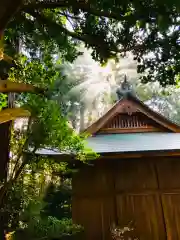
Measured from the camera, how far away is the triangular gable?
7848 mm

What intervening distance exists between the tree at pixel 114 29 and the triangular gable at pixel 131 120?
11.9 feet

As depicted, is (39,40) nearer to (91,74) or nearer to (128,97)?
(128,97)

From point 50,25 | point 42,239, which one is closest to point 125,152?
point 42,239

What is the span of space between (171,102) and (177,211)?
21557mm

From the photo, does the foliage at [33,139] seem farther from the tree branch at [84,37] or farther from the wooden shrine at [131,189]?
the wooden shrine at [131,189]

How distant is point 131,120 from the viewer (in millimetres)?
8109

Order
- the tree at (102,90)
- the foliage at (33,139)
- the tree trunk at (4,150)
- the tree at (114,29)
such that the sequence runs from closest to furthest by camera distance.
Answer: the tree at (114,29), the tree trunk at (4,150), the foliage at (33,139), the tree at (102,90)

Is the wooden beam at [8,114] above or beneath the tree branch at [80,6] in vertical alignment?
beneath

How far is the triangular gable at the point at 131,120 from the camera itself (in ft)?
25.7

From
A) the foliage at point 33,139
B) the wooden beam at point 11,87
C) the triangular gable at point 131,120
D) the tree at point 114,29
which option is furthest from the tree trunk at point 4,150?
the triangular gable at point 131,120

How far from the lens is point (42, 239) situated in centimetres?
439

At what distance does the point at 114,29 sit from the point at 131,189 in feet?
12.6

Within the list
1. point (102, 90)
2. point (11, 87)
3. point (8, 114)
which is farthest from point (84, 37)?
point (102, 90)

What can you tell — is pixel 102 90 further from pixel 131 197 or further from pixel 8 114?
pixel 8 114
